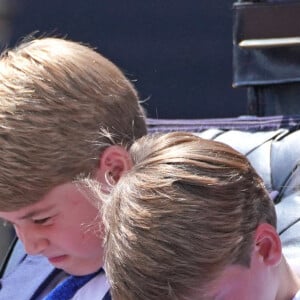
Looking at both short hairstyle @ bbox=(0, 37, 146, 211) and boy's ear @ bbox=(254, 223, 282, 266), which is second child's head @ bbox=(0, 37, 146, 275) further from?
boy's ear @ bbox=(254, 223, 282, 266)

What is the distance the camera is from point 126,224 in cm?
150

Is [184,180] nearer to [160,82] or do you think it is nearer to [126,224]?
[126,224]

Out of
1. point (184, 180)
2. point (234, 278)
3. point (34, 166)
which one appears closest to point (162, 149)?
point (184, 180)

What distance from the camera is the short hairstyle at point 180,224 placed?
57.5 inches

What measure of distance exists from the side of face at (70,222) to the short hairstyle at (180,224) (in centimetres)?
32

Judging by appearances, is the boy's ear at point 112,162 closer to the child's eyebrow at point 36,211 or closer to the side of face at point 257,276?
the child's eyebrow at point 36,211

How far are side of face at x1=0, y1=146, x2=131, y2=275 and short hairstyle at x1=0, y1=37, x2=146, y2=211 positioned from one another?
0.06ft

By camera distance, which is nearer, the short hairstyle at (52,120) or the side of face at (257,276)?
the side of face at (257,276)

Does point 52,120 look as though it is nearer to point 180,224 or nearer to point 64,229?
point 64,229

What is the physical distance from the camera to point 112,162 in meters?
1.87

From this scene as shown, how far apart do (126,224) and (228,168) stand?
0.17 metres

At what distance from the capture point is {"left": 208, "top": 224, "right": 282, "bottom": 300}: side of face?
4.90 ft

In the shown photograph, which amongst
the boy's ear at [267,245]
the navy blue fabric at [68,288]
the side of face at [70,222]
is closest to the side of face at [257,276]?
the boy's ear at [267,245]

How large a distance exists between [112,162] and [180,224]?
1.43 ft
